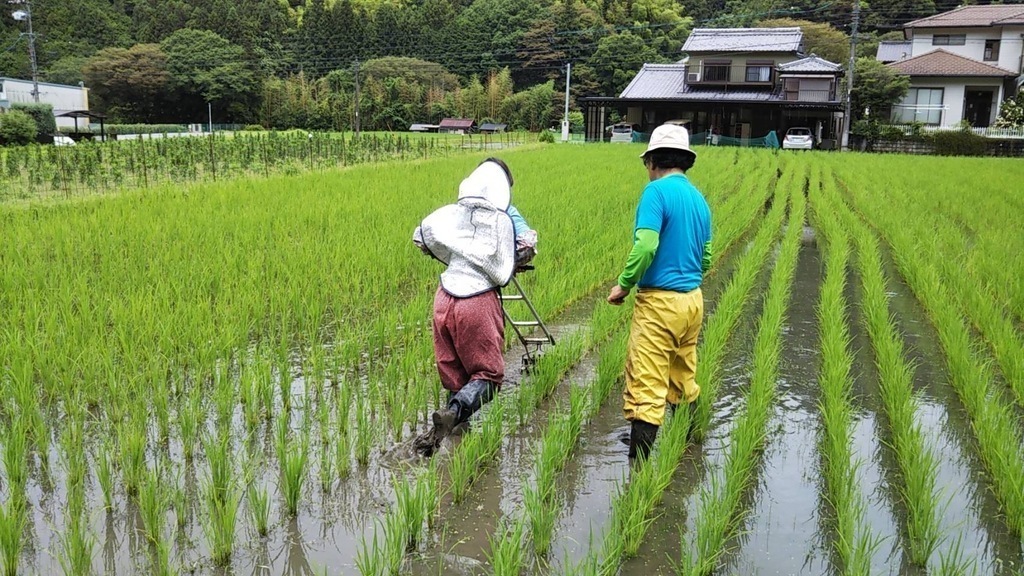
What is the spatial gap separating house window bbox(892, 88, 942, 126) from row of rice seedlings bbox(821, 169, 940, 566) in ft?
84.5

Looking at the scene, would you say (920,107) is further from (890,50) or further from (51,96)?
(51,96)

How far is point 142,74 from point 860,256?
146 feet

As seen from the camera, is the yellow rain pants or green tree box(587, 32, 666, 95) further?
green tree box(587, 32, 666, 95)

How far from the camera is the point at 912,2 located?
1523 inches

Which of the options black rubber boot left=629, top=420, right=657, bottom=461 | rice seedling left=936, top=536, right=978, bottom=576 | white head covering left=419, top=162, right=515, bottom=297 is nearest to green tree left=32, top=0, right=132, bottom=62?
white head covering left=419, top=162, right=515, bottom=297

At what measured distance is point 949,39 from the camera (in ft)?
98.1

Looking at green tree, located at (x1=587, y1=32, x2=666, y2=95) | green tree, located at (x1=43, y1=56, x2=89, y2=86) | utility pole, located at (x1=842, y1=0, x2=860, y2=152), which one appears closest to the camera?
utility pole, located at (x1=842, y1=0, x2=860, y2=152)

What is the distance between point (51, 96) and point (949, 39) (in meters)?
38.5

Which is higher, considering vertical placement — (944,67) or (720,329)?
(944,67)

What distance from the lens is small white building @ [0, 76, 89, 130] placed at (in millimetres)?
30016

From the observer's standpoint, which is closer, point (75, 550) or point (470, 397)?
point (75, 550)

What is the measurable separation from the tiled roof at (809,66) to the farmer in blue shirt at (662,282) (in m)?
27.0

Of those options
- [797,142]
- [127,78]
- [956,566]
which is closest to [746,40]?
[797,142]

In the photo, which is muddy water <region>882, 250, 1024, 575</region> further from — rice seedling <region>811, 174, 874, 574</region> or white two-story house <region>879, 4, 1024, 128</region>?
white two-story house <region>879, 4, 1024, 128</region>
